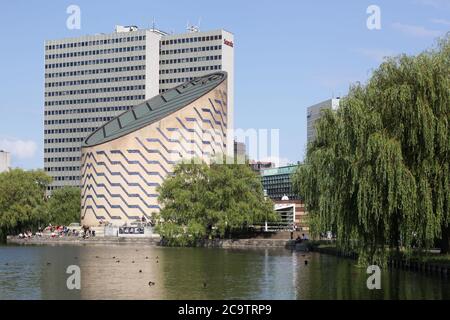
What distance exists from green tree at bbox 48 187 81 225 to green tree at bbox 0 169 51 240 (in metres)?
11.6

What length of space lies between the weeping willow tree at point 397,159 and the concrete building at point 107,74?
128m

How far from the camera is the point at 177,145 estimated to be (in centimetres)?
11612

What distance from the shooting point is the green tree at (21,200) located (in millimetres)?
103000

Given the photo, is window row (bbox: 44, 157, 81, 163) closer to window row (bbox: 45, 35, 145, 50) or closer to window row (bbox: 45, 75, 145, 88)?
window row (bbox: 45, 75, 145, 88)

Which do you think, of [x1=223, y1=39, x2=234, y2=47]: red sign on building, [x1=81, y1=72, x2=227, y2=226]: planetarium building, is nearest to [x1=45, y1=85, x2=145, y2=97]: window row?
[x1=223, y1=39, x2=234, y2=47]: red sign on building

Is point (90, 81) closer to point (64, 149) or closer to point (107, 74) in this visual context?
point (107, 74)

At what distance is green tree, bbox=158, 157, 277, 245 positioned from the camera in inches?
3113

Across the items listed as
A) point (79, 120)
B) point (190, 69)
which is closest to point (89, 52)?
point (79, 120)

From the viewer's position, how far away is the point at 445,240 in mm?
39562

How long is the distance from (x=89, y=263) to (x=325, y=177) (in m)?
18.1

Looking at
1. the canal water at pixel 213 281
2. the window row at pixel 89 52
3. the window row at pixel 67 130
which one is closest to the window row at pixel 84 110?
the window row at pixel 67 130

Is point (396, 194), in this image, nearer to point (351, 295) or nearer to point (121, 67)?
point (351, 295)

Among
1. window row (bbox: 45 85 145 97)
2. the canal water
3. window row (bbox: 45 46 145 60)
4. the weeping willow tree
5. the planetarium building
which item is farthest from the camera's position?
window row (bbox: 45 46 145 60)

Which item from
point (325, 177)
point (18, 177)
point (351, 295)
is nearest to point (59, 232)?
point (18, 177)
